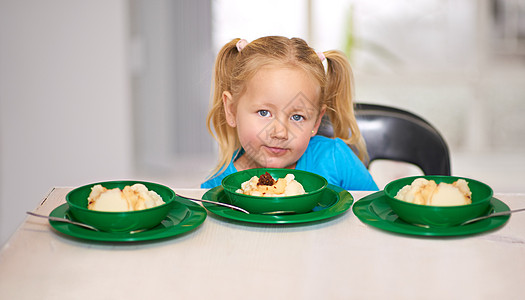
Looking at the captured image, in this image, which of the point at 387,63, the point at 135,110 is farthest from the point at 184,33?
the point at 387,63

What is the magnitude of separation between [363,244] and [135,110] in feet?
9.72

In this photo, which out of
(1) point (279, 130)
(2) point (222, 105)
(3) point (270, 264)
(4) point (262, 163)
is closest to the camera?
(3) point (270, 264)

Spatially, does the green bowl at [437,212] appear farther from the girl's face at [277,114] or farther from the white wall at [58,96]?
the white wall at [58,96]

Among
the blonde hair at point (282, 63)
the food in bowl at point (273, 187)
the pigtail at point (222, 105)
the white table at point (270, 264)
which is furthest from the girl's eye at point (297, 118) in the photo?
the white table at point (270, 264)

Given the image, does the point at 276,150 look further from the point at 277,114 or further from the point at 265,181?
the point at 265,181

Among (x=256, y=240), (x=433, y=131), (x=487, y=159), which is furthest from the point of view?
(x=487, y=159)

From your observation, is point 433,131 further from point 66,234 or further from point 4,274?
point 4,274

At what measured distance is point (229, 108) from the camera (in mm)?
1417

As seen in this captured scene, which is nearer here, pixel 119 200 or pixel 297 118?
pixel 119 200

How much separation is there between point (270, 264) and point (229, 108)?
0.75m

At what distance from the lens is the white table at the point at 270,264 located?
65 cm

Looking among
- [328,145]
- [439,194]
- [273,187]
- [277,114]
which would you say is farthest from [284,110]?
[439,194]

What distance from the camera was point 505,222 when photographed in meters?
0.86

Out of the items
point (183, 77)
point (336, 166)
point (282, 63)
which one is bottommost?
point (336, 166)
